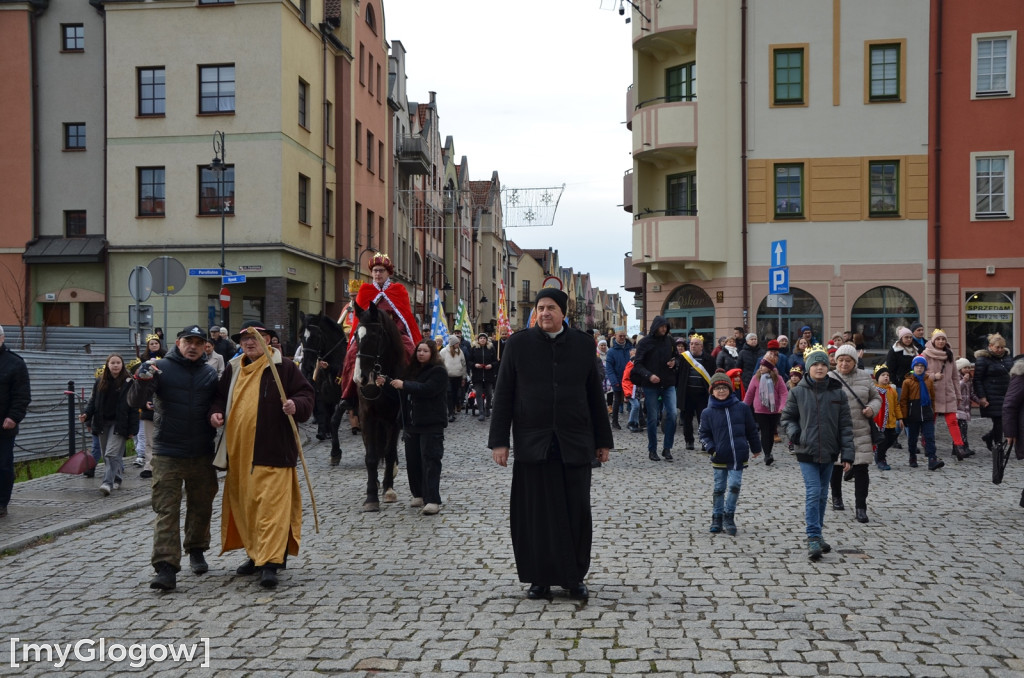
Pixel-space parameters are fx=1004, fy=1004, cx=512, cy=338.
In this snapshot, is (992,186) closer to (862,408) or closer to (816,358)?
(862,408)

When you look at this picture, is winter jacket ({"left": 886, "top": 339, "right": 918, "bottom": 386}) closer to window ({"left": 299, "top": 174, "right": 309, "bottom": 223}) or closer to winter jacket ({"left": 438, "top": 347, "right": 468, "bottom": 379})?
winter jacket ({"left": 438, "top": 347, "right": 468, "bottom": 379})

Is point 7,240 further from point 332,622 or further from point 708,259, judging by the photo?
point 332,622

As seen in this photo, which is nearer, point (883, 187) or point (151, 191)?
point (883, 187)

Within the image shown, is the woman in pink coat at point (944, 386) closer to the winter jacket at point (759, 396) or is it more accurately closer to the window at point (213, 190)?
the winter jacket at point (759, 396)

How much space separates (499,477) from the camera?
1345 centimetres

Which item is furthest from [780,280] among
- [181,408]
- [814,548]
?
[181,408]

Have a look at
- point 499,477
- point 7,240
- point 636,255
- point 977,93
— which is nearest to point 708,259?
point 636,255

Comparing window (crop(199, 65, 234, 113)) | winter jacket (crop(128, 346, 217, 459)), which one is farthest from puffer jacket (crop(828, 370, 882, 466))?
window (crop(199, 65, 234, 113))

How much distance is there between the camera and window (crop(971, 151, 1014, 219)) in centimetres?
2809

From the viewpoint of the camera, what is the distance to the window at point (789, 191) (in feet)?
95.9

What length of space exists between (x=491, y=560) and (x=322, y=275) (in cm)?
3007

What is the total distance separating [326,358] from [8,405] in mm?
5531

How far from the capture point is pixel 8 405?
34.2ft

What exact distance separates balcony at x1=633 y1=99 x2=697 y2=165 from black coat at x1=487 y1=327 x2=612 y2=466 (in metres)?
23.9
